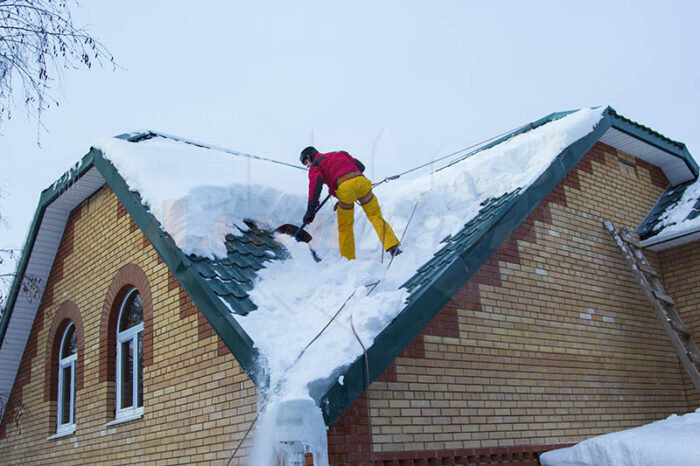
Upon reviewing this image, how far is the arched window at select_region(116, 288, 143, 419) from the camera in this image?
7820 mm

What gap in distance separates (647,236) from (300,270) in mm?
4670

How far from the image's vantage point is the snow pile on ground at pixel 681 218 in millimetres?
8430

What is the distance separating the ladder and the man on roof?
292 centimetres

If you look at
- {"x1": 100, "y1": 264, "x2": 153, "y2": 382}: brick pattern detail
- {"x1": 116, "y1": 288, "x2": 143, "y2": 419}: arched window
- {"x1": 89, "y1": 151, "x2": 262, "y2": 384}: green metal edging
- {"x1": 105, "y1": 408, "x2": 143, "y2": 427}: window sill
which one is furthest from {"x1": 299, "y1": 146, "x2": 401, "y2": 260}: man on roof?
{"x1": 105, "y1": 408, "x2": 143, "y2": 427}: window sill

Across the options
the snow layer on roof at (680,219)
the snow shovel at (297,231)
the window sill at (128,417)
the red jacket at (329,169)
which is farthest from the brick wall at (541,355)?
the window sill at (128,417)

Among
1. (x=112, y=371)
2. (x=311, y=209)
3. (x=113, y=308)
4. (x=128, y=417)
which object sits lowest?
(x=128, y=417)

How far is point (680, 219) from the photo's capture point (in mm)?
8758

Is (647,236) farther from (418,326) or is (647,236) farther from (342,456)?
(342,456)

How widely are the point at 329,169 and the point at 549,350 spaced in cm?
300

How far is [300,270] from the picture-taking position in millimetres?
7129

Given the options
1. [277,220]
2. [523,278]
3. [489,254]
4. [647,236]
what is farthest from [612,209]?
[277,220]

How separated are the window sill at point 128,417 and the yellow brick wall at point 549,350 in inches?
118

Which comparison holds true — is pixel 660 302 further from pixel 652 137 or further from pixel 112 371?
pixel 112 371

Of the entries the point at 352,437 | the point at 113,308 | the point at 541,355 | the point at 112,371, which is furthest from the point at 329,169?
the point at 112,371
